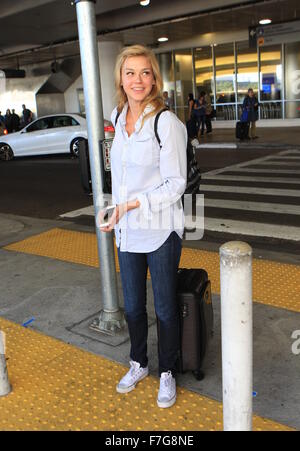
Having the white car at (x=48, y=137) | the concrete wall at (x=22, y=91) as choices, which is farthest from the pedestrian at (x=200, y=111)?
the concrete wall at (x=22, y=91)

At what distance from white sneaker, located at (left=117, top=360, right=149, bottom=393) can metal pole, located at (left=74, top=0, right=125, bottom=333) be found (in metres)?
0.67

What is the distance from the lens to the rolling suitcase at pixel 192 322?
119 inches


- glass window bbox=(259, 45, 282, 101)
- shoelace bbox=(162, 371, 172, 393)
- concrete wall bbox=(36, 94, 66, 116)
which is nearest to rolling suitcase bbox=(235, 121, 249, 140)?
glass window bbox=(259, 45, 282, 101)

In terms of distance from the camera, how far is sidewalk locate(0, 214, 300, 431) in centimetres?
286

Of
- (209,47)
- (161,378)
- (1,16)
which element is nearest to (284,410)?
(161,378)

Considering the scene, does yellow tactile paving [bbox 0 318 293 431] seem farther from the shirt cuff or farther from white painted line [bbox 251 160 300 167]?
white painted line [bbox 251 160 300 167]

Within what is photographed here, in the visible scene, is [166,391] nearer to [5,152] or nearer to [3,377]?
[3,377]

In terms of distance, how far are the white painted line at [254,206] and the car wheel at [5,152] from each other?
11.5 meters

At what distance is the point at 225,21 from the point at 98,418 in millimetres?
18427

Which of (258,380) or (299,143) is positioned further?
(299,143)

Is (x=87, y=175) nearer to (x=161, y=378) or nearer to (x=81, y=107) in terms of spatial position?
(x=161, y=378)

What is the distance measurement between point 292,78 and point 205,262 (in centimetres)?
1929

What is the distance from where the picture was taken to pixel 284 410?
9.38ft

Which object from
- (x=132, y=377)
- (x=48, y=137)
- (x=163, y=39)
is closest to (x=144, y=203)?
(x=132, y=377)
